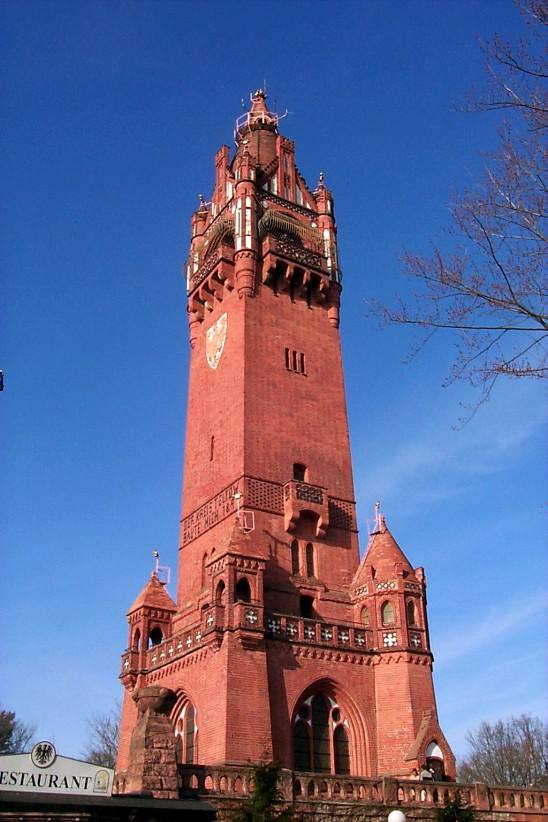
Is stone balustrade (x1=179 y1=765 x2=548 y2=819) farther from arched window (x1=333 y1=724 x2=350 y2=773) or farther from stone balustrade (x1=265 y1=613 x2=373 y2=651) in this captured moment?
stone balustrade (x1=265 y1=613 x2=373 y2=651)

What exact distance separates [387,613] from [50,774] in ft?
66.8

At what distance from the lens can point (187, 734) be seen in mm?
29578

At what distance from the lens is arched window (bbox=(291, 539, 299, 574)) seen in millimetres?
32125

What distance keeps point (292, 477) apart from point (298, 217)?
1442 cm

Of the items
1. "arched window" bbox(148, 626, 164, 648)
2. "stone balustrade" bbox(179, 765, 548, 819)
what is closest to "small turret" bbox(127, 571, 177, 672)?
"arched window" bbox(148, 626, 164, 648)

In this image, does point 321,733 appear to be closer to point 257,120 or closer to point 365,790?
point 365,790

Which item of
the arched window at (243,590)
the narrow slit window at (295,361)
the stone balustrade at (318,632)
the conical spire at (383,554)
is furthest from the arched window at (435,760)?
the narrow slit window at (295,361)

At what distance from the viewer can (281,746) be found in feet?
89.4

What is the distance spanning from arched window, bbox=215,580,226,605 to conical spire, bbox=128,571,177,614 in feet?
21.0

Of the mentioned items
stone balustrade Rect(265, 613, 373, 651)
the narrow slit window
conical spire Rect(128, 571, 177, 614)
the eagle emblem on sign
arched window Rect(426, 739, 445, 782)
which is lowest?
arched window Rect(426, 739, 445, 782)

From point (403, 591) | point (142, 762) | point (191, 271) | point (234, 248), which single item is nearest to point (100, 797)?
point (142, 762)

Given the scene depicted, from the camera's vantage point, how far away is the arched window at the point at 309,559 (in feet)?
107

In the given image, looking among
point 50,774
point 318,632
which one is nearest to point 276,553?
point 318,632

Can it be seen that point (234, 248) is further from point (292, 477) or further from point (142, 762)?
point (142, 762)
